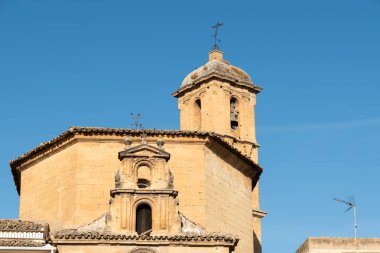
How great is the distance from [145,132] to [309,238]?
8047 millimetres

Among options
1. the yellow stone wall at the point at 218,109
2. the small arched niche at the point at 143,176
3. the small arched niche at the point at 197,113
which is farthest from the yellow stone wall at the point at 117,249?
the small arched niche at the point at 197,113

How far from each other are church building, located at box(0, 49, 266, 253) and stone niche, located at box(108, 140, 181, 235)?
0.11ft

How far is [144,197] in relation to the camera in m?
31.8

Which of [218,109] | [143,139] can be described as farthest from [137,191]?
[218,109]

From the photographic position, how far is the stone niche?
31.4 m

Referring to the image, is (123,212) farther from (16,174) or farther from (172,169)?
(16,174)

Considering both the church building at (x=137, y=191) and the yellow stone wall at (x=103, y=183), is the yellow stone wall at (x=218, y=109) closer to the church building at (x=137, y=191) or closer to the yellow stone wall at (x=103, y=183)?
the church building at (x=137, y=191)

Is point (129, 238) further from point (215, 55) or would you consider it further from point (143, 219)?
point (215, 55)

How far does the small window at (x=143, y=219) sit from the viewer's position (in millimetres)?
31672

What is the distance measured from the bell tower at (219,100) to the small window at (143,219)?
1601 cm

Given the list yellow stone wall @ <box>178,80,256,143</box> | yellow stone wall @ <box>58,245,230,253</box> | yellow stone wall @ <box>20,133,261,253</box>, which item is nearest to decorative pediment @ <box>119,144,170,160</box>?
yellow stone wall @ <box>58,245,230,253</box>

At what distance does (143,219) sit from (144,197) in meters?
0.73

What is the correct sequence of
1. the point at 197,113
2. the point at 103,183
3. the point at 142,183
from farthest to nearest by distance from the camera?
the point at 197,113
the point at 103,183
the point at 142,183

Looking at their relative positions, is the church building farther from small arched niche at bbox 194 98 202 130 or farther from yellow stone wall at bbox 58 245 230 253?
small arched niche at bbox 194 98 202 130
